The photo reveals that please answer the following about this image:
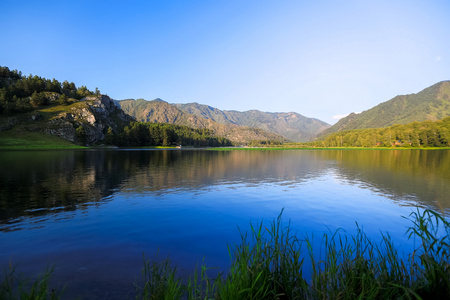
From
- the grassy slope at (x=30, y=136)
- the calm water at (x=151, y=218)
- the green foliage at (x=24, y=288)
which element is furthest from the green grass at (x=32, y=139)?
the green foliage at (x=24, y=288)

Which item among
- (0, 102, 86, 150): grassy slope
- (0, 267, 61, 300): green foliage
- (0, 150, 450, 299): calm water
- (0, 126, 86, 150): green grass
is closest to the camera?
(0, 267, 61, 300): green foliage

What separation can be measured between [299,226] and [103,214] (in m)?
14.6

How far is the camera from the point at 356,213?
61.2 feet

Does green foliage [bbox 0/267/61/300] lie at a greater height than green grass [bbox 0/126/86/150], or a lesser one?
lesser

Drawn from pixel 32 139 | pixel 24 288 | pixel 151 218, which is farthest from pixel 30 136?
pixel 24 288

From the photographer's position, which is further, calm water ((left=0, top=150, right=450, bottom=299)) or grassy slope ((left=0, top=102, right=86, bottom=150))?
grassy slope ((left=0, top=102, right=86, bottom=150))

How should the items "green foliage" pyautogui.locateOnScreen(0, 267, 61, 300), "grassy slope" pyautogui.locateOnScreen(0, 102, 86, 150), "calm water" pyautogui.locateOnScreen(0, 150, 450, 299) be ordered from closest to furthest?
1. "green foliage" pyautogui.locateOnScreen(0, 267, 61, 300)
2. "calm water" pyautogui.locateOnScreen(0, 150, 450, 299)
3. "grassy slope" pyautogui.locateOnScreen(0, 102, 86, 150)

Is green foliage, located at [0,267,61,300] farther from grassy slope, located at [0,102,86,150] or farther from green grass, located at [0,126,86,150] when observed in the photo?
green grass, located at [0,126,86,150]

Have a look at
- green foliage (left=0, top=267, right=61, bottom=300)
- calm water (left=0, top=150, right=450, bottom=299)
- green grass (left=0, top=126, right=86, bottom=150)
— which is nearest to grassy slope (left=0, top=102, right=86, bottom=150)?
green grass (left=0, top=126, right=86, bottom=150)

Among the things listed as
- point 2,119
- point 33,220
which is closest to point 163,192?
point 33,220

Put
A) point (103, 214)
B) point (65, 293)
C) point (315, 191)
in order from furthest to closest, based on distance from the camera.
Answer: point (315, 191)
point (103, 214)
point (65, 293)

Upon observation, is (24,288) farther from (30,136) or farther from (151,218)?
(30,136)

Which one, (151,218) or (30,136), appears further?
(30,136)

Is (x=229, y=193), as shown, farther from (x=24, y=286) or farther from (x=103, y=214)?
(x=24, y=286)
